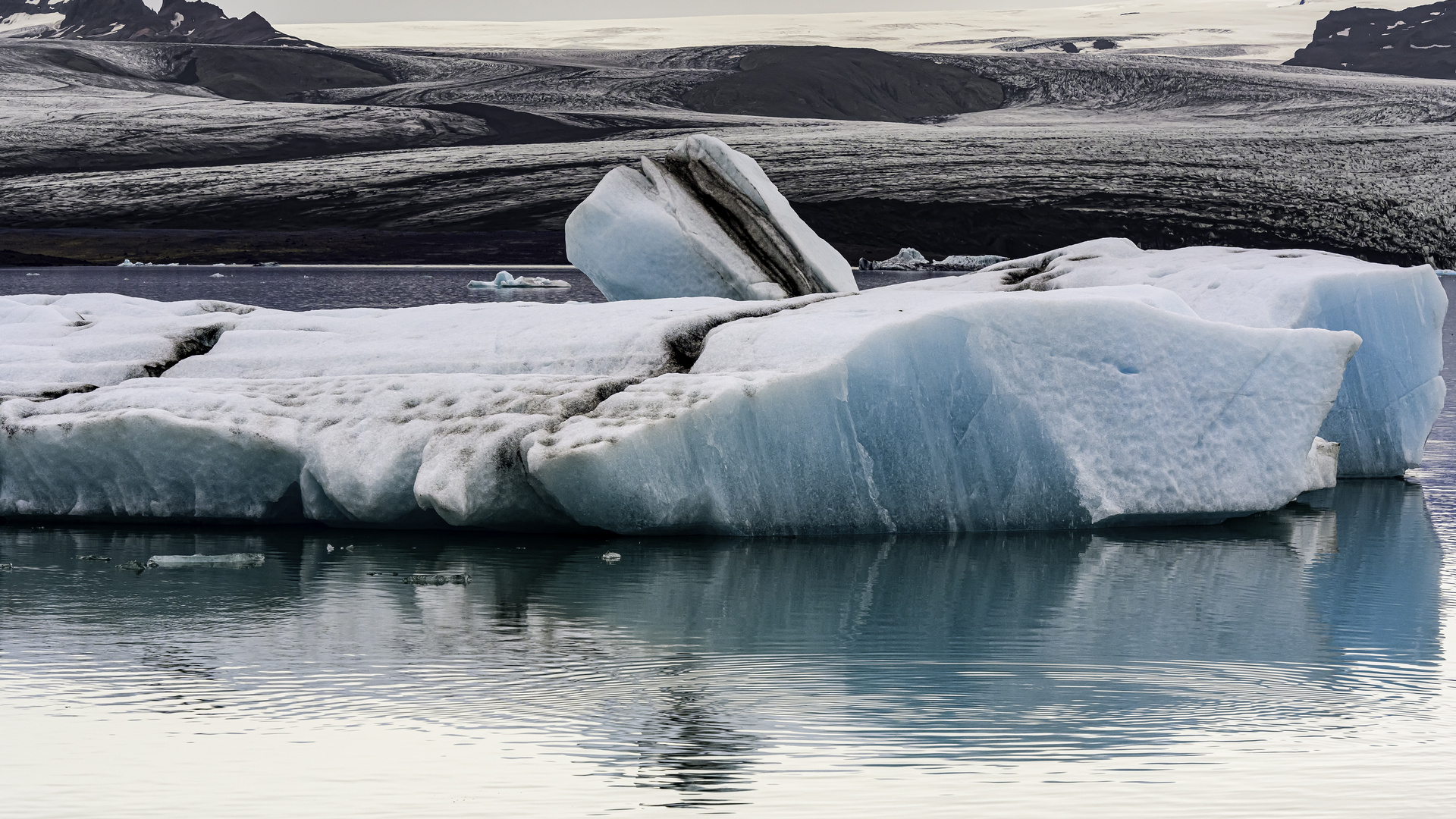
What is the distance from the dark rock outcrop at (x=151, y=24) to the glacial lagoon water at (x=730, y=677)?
4891 inches

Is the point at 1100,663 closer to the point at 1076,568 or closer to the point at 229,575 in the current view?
the point at 1076,568

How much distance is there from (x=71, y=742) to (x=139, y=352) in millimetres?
5942

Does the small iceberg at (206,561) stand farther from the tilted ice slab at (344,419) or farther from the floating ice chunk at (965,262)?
the floating ice chunk at (965,262)

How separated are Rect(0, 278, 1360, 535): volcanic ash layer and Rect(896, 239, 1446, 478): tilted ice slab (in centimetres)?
157

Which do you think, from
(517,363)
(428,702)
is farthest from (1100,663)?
(517,363)

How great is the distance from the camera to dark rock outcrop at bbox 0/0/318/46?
413 ft

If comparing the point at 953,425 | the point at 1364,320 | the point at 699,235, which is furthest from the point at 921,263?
the point at 953,425

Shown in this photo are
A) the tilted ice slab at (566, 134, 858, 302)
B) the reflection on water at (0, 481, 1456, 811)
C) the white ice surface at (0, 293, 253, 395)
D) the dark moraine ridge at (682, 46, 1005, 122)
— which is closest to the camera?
the reflection on water at (0, 481, 1456, 811)

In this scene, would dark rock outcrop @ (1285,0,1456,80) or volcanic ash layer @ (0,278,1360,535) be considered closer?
volcanic ash layer @ (0,278,1360,535)

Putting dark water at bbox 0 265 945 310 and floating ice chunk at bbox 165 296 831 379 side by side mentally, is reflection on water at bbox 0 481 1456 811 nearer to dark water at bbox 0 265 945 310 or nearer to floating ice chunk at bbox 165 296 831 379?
floating ice chunk at bbox 165 296 831 379

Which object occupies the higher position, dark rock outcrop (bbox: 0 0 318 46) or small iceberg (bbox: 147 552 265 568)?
dark rock outcrop (bbox: 0 0 318 46)

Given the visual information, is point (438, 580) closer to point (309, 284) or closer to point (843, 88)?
point (309, 284)

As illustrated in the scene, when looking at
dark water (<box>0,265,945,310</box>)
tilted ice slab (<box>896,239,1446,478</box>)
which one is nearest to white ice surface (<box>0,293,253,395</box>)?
tilted ice slab (<box>896,239,1446,478</box>)

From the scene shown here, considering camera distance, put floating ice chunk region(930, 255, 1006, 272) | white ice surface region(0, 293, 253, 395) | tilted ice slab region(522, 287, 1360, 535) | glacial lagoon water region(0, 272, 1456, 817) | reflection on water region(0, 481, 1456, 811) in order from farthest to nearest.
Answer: floating ice chunk region(930, 255, 1006, 272) < white ice surface region(0, 293, 253, 395) < tilted ice slab region(522, 287, 1360, 535) < reflection on water region(0, 481, 1456, 811) < glacial lagoon water region(0, 272, 1456, 817)
